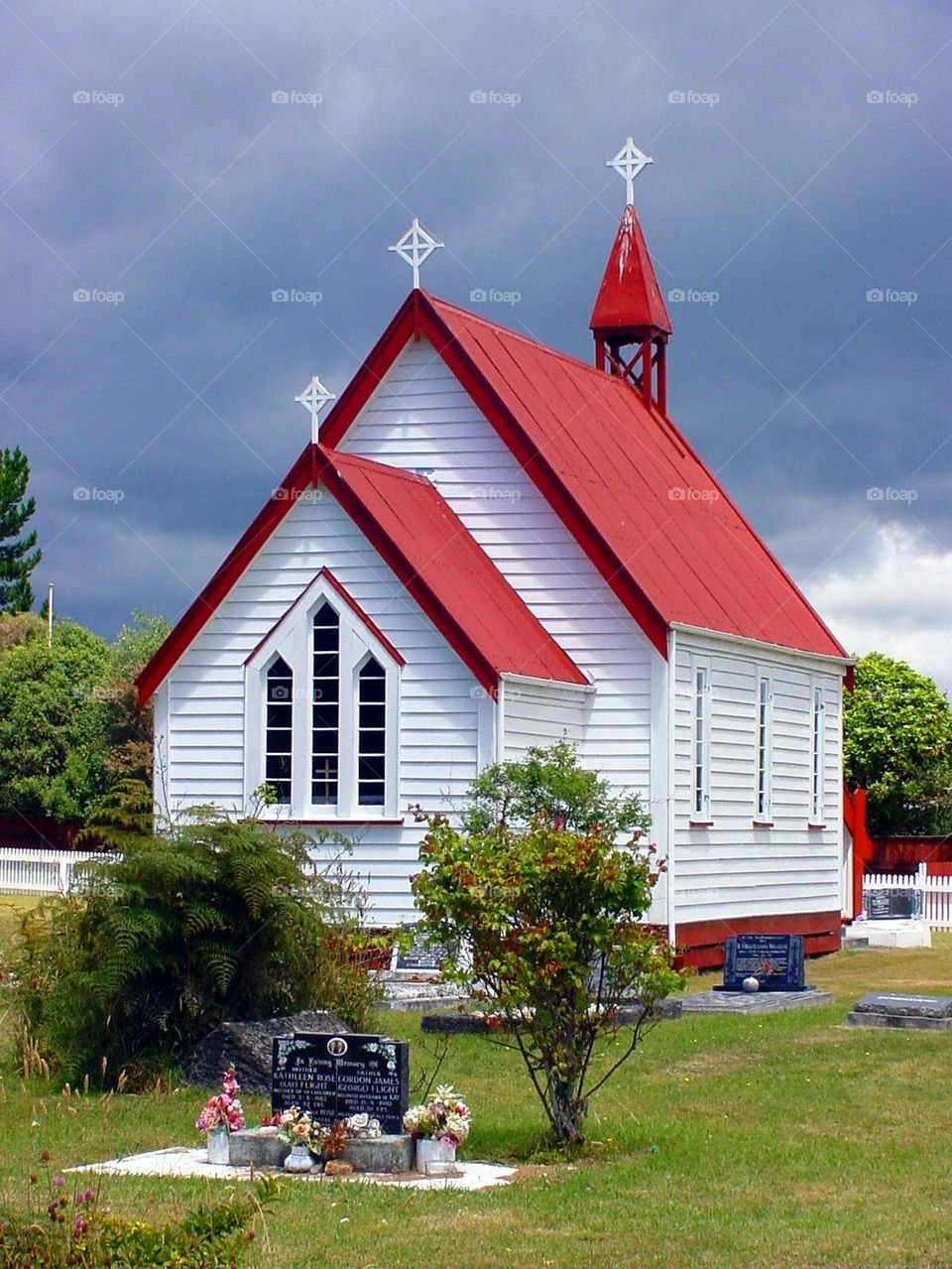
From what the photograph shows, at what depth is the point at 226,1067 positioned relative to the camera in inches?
616

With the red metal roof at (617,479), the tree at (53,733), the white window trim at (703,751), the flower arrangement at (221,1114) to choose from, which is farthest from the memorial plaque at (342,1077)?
the tree at (53,733)

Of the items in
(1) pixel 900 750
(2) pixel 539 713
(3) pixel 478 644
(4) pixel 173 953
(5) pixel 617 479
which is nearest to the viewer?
(4) pixel 173 953

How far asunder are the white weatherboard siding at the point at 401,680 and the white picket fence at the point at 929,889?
21.8 meters

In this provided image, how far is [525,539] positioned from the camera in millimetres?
27453

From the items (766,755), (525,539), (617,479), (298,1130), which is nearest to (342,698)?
(525,539)

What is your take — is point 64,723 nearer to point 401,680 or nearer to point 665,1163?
point 401,680

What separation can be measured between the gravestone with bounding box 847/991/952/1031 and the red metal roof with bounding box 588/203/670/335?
17.7 metres

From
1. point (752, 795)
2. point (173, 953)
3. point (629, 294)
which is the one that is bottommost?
point (173, 953)

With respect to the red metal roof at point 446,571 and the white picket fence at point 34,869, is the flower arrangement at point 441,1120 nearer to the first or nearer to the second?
the red metal roof at point 446,571

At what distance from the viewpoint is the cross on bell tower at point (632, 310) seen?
1396 inches

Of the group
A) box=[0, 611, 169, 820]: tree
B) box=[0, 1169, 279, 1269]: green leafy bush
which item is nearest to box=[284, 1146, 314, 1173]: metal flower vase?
box=[0, 1169, 279, 1269]: green leafy bush

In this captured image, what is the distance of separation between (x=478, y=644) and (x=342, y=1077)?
38.6 ft

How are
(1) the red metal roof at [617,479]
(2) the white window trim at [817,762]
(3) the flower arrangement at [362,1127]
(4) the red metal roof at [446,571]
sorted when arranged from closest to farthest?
(3) the flower arrangement at [362,1127], (4) the red metal roof at [446,571], (1) the red metal roof at [617,479], (2) the white window trim at [817,762]

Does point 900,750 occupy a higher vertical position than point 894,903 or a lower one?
higher
